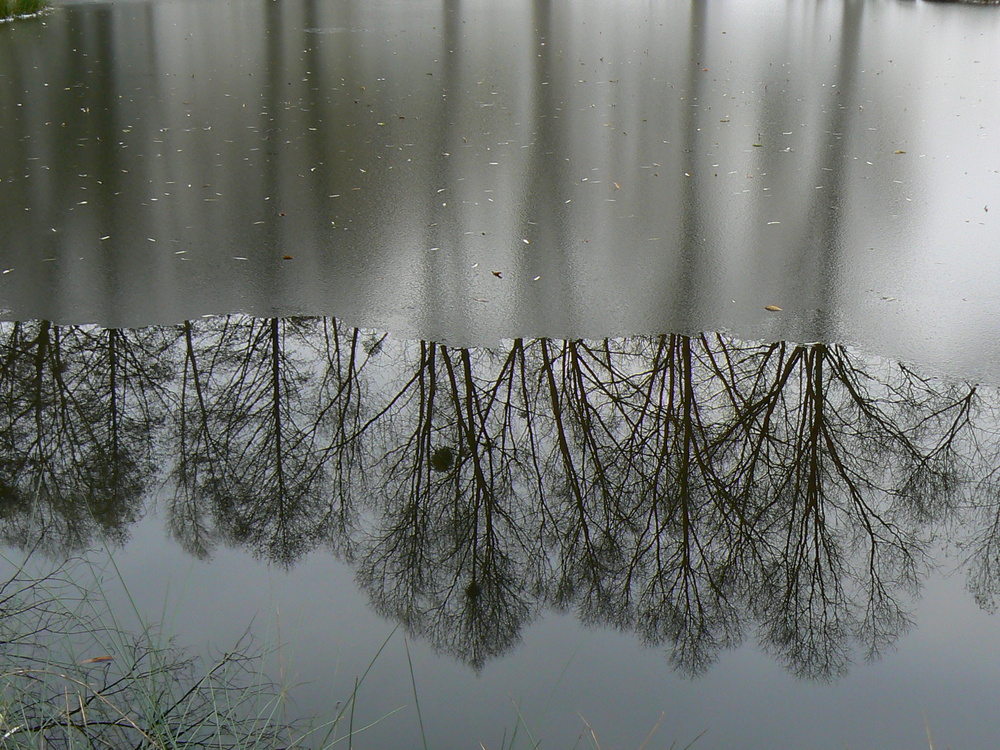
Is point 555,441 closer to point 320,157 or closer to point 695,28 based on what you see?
point 320,157

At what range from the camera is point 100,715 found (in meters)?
3.29

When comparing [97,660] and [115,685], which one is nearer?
[115,685]

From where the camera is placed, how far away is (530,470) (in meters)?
4.81

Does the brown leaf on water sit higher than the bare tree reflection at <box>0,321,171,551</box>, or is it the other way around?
the bare tree reflection at <box>0,321,171,551</box>

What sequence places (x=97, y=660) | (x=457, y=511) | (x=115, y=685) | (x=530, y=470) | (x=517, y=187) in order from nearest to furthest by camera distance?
(x=115, y=685)
(x=97, y=660)
(x=457, y=511)
(x=530, y=470)
(x=517, y=187)

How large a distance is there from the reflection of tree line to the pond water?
19 millimetres

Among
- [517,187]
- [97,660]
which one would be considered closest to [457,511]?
[97,660]

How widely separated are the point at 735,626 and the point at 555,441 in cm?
146

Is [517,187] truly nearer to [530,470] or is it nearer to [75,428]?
[530,470]

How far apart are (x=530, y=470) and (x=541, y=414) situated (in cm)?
48

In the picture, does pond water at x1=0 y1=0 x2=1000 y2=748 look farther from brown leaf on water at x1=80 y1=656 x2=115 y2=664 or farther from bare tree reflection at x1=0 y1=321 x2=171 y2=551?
brown leaf on water at x1=80 y1=656 x2=115 y2=664

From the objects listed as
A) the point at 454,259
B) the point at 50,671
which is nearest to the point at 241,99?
the point at 454,259

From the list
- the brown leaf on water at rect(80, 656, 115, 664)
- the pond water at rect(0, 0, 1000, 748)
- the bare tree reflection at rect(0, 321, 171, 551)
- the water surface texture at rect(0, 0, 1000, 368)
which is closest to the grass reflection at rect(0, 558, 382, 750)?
the brown leaf on water at rect(80, 656, 115, 664)

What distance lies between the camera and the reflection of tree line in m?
4.07
